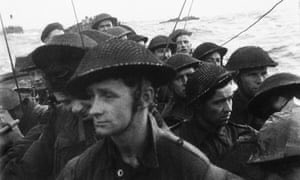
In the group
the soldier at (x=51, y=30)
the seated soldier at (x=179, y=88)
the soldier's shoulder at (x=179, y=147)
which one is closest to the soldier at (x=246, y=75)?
the seated soldier at (x=179, y=88)

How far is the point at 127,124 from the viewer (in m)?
2.32

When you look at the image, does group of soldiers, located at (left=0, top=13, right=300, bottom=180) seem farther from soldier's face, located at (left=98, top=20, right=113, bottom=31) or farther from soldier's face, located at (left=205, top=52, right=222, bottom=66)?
soldier's face, located at (left=98, top=20, right=113, bottom=31)

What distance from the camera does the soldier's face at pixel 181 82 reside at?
4855 mm

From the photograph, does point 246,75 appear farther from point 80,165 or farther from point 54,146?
point 80,165

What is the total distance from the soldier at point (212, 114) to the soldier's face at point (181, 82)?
1.03 m

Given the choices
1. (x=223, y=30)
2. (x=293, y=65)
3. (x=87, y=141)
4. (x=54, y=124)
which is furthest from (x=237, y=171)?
(x=223, y=30)

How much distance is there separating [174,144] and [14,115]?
3.13 metres

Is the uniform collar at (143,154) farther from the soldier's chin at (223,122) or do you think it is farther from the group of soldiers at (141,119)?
the soldier's chin at (223,122)

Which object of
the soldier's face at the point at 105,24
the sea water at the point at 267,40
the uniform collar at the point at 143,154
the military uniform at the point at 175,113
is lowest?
the sea water at the point at 267,40

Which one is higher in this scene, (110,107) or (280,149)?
(110,107)

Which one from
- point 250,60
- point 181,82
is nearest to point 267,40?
point 250,60

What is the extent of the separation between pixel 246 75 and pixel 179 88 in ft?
2.48

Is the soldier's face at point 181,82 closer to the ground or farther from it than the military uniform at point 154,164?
closer to the ground

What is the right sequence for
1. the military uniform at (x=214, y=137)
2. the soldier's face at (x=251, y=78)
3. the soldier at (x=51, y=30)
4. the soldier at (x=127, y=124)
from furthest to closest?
the soldier at (x=51, y=30) < the soldier's face at (x=251, y=78) < the military uniform at (x=214, y=137) < the soldier at (x=127, y=124)
